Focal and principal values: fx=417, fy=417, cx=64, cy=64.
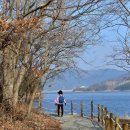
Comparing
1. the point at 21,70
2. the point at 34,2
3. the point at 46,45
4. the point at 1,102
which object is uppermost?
the point at 34,2

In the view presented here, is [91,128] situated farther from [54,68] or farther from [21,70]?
[54,68]

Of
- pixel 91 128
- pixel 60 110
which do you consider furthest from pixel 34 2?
pixel 60 110

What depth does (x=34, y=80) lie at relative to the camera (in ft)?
63.5

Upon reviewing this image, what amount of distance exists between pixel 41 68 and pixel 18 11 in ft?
12.0

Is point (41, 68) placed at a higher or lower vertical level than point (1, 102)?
higher

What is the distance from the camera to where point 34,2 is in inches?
727

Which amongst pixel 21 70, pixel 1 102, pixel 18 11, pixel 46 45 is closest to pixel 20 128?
pixel 1 102

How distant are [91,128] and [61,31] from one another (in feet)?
16.8

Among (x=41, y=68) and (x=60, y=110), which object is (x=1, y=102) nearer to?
(x=41, y=68)

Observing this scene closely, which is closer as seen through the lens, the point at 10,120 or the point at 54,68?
the point at 10,120

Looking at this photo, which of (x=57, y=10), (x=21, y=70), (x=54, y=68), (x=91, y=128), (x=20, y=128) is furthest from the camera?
(x=54, y=68)

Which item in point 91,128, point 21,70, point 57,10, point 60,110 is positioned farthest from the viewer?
point 60,110

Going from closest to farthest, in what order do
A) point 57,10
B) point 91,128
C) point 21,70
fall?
point 57,10
point 21,70
point 91,128

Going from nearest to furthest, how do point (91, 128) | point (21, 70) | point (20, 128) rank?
point (20, 128), point (21, 70), point (91, 128)
